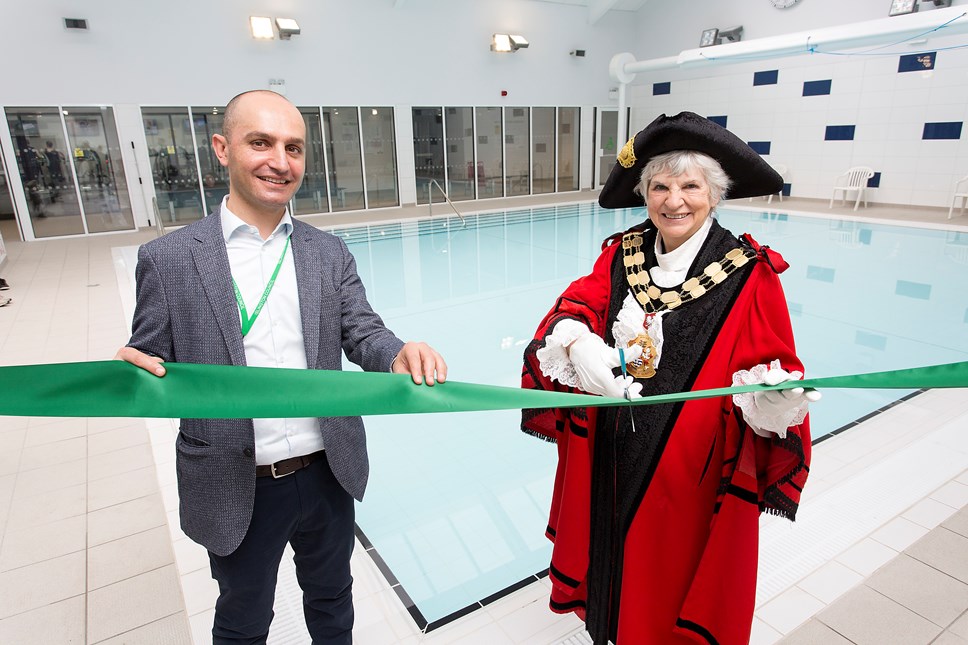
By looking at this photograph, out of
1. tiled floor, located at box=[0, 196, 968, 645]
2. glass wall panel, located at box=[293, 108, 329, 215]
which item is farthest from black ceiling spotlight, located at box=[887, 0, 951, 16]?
Answer: glass wall panel, located at box=[293, 108, 329, 215]

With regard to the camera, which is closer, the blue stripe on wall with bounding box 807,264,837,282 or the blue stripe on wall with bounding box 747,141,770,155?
the blue stripe on wall with bounding box 807,264,837,282

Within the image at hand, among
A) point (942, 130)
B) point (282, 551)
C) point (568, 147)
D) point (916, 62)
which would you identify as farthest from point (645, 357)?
point (568, 147)

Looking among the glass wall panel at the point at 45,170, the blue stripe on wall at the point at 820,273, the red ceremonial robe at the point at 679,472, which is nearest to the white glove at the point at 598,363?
the red ceremonial robe at the point at 679,472

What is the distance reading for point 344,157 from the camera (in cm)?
1162

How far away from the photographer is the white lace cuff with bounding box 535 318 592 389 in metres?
1.33

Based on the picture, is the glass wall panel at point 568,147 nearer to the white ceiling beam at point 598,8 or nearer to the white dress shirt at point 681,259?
the white ceiling beam at point 598,8

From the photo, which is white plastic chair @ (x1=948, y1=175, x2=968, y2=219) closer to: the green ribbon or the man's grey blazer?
the green ribbon

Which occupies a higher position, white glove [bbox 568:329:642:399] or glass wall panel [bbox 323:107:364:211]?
glass wall panel [bbox 323:107:364:211]

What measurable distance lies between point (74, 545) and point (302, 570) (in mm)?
1534

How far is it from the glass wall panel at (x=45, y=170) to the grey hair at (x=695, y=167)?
10.8 m

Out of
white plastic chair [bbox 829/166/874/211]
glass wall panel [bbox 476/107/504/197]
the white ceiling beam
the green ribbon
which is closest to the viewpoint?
the green ribbon

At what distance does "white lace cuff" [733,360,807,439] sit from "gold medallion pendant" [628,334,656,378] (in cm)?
19

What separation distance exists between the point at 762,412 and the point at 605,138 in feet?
48.2

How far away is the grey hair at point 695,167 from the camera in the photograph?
1.33 m
